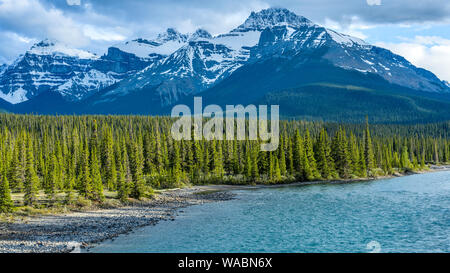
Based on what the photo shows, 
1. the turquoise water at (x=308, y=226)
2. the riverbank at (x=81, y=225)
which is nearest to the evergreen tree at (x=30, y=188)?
the riverbank at (x=81, y=225)

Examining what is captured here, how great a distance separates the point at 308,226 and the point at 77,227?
31611mm

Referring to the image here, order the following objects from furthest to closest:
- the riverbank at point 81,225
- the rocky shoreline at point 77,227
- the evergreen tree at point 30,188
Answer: the evergreen tree at point 30,188 < the riverbank at point 81,225 < the rocky shoreline at point 77,227

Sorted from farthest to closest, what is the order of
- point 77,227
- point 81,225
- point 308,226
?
1. point 81,225
2. point 308,226
3. point 77,227

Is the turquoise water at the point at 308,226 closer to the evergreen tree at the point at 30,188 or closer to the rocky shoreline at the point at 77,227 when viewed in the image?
the rocky shoreline at the point at 77,227

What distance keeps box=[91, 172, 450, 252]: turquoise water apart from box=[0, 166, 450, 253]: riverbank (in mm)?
2958

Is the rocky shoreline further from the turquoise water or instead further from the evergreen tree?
the evergreen tree

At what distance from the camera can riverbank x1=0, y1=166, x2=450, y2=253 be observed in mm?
47375

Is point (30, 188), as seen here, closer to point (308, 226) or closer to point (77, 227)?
point (77, 227)

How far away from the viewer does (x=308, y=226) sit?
2311 inches

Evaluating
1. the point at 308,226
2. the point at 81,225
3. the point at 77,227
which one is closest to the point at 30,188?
the point at 81,225

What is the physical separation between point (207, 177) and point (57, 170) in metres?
42.0

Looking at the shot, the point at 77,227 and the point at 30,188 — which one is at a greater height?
the point at 30,188

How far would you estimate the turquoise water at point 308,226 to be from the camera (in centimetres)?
4744

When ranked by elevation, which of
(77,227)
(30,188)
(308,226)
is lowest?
(308,226)
